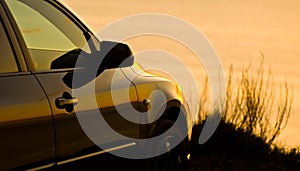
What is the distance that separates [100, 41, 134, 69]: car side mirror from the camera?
6.14 meters

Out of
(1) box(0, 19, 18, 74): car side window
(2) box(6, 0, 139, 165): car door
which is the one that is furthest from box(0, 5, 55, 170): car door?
(2) box(6, 0, 139, 165): car door

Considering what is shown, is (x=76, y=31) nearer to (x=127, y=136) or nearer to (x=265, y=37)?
(x=127, y=136)

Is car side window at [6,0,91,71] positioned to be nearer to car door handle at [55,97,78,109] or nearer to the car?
the car

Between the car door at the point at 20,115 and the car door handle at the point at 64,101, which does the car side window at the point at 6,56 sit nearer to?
the car door at the point at 20,115

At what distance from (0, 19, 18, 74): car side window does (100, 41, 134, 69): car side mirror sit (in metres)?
0.97

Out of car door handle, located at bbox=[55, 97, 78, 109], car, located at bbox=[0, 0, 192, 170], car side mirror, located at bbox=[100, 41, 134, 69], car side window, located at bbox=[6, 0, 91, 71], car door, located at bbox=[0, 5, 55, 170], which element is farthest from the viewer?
car side mirror, located at bbox=[100, 41, 134, 69]

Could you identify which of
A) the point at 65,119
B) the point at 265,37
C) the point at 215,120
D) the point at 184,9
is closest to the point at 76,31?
the point at 65,119

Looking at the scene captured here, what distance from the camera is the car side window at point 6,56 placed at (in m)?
5.11

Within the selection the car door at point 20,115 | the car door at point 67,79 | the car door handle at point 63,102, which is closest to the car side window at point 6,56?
the car door at point 20,115

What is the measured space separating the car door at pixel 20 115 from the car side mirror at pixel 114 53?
0.94 m

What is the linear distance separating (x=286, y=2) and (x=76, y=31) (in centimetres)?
6208

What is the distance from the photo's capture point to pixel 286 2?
6719 centimetres

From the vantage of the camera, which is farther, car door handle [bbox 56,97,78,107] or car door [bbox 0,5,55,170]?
car door handle [bbox 56,97,78,107]

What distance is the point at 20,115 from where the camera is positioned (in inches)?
197
